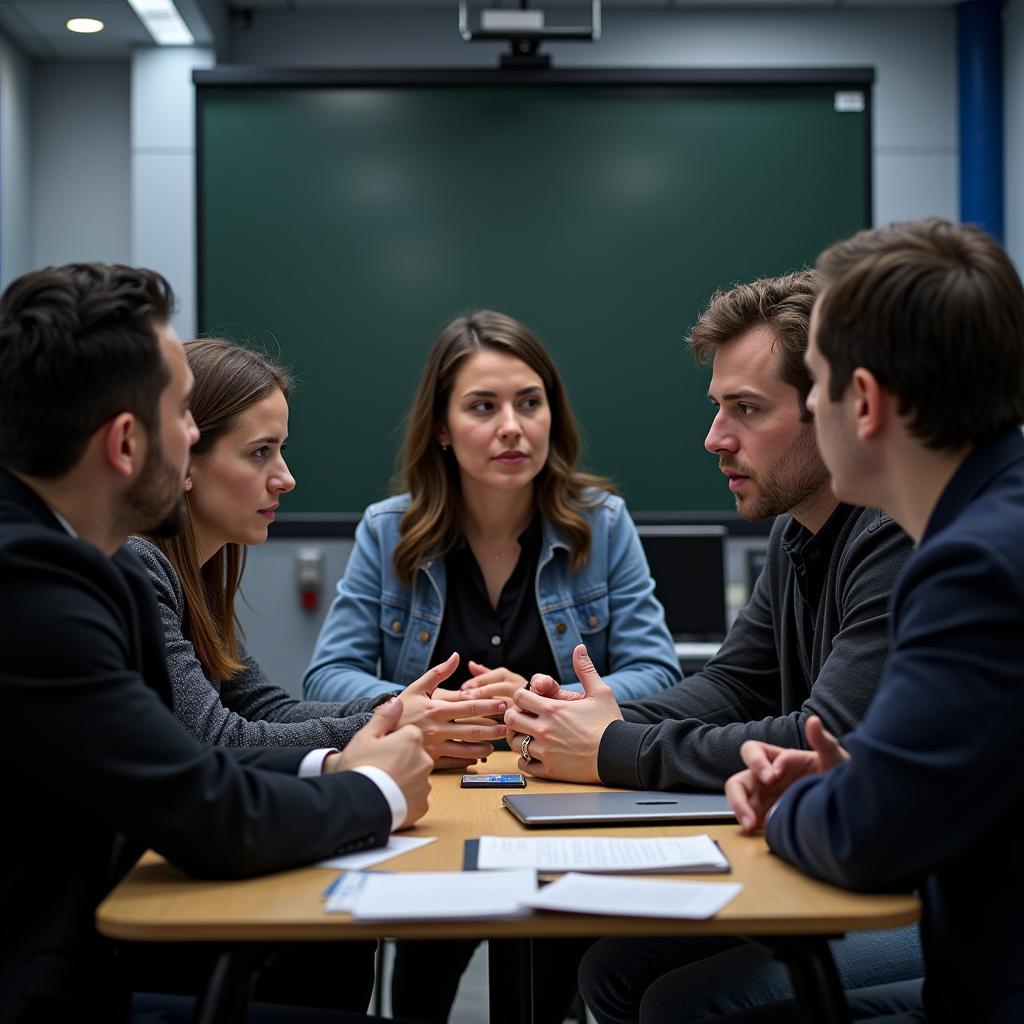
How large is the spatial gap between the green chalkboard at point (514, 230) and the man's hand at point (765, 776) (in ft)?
11.6

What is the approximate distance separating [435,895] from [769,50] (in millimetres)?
4826

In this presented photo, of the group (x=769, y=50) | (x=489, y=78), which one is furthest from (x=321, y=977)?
(x=769, y=50)

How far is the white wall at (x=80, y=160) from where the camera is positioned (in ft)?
17.1

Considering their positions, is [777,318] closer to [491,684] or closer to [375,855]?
[491,684]

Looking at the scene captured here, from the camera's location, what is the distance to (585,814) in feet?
5.08

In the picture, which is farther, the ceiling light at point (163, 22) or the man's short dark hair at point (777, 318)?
the ceiling light at point (163, 22)

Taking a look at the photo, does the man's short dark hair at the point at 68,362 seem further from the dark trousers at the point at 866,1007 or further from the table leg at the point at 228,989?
the dark trousers at the point at 866,1007

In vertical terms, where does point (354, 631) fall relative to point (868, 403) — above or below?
below

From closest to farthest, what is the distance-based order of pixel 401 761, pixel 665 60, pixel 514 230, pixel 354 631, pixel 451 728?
1. pixel 401 761
2. pixel 451 728
3. pixel 354 631
4. pixel 514 230
5. pixel 665 60

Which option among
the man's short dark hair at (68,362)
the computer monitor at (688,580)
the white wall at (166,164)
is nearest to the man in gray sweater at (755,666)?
the man's short dark hair at (68,362)

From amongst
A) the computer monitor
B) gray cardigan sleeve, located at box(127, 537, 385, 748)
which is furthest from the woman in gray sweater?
the computer monitor

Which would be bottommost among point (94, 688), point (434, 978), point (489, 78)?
point (434, 978)

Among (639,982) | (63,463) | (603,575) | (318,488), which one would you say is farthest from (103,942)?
(318,488)

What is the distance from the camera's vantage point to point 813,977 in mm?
1161
